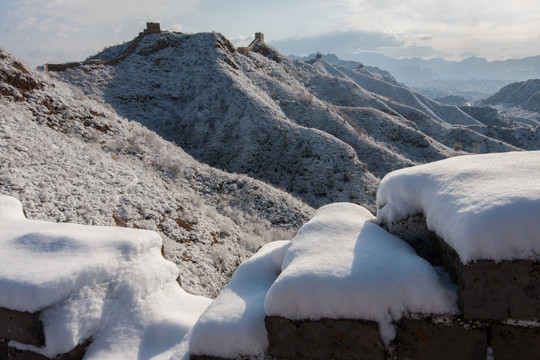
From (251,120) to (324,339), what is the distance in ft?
73.3

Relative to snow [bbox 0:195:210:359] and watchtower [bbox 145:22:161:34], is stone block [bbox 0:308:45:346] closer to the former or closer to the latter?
snow [bbox 0:195:210:359]

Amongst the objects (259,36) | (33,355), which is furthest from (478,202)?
(259,36)

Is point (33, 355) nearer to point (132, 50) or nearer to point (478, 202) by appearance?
point (478, 202)

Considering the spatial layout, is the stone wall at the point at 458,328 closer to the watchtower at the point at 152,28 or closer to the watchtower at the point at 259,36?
the watchtower at the point at 152,28

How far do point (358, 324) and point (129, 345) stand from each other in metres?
3.03

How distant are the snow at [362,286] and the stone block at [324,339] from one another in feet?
0.24

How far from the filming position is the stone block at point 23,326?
3.78 metres

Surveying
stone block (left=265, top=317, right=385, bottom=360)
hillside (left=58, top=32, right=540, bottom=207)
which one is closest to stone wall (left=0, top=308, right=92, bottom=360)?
stone block (left=265, top=317, right=385, bottom=360)

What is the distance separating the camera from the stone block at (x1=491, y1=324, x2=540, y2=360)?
261 centimetres

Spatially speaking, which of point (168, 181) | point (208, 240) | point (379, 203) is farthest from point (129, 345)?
point (168, 181)

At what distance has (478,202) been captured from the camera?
269 cm

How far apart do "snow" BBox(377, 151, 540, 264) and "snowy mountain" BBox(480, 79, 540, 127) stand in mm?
113747

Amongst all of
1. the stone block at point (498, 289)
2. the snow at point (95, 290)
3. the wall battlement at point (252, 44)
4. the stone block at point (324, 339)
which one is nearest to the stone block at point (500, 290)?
the stone block at point (498, 289)

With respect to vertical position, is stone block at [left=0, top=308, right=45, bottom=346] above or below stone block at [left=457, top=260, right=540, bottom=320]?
below
